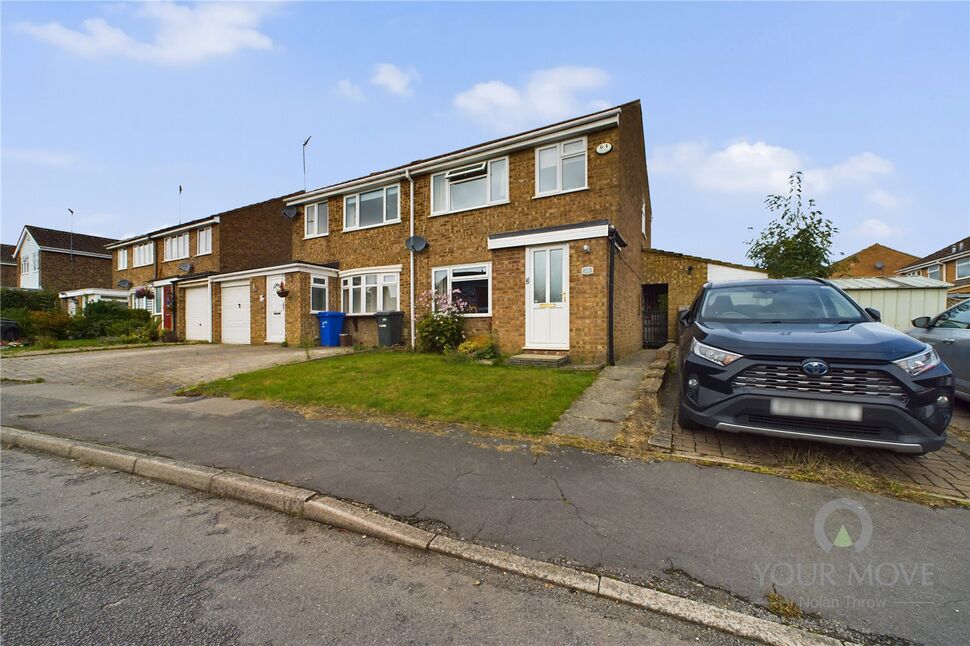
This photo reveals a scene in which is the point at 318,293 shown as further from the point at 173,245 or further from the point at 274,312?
the point at 173,245

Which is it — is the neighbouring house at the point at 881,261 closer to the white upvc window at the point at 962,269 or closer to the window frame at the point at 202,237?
the white upvc window at the point at 962,269

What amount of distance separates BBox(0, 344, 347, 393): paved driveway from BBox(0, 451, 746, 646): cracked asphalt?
6.35m

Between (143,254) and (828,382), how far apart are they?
32.2 m

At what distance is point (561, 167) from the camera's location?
10.5 meters

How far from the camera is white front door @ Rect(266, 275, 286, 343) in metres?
Result: 14.5

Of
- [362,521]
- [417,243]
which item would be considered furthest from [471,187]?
[362,521]

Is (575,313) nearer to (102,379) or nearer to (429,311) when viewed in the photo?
(429,311)

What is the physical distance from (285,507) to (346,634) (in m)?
1.62

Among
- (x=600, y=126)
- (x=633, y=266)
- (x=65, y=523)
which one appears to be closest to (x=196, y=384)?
(x=65, y=523)

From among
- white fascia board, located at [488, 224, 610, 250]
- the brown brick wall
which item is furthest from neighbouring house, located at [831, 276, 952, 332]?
the brown brick wall

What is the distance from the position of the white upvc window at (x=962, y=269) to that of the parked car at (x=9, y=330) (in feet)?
187

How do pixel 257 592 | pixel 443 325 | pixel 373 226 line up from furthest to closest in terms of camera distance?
pixel 373 226, pixel 443 325, pixel 257 592

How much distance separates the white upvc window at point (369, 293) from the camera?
1330 centimetres

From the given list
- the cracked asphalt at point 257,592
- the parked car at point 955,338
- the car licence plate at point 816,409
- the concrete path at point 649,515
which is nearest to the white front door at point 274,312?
the concrete path at point 649,515
